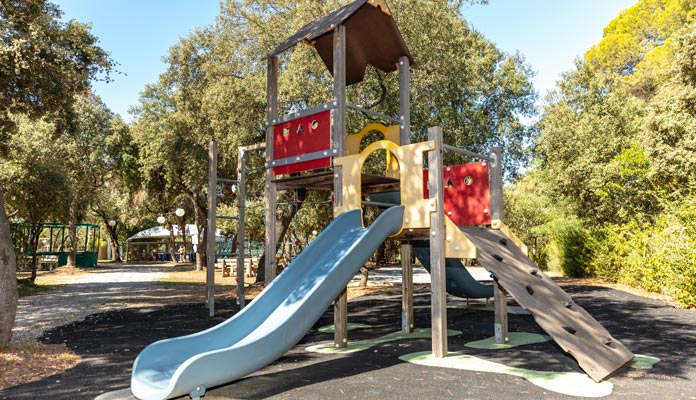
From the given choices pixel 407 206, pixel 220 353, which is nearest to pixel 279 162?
pixel 407 206

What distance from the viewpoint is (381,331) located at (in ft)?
27.2

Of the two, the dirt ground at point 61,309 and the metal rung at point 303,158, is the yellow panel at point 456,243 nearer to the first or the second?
the metal rung at point 303,158

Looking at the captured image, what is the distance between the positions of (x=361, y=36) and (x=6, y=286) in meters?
6.65

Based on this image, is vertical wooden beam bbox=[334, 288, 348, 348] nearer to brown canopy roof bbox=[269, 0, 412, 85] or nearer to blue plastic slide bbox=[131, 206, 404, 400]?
blue plastic slide bbox=[131, 206, 404, 400]

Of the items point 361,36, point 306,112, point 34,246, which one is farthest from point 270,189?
point 34,246

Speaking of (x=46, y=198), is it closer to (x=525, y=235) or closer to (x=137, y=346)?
(x=137, y=346)

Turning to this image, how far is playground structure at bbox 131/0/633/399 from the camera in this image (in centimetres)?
477

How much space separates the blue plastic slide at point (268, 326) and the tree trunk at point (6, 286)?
3.26 m

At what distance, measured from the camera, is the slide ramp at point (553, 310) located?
16.2 feet

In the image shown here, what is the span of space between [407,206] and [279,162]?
8.07 ft

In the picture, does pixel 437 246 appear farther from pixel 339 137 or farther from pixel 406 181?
pixel 339 137

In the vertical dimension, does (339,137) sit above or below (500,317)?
above

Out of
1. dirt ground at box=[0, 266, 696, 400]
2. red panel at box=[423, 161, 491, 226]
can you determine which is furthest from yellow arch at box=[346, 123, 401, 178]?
dirt ground at box=[0, 266, 696, 400]

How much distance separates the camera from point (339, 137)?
23.4 ft
